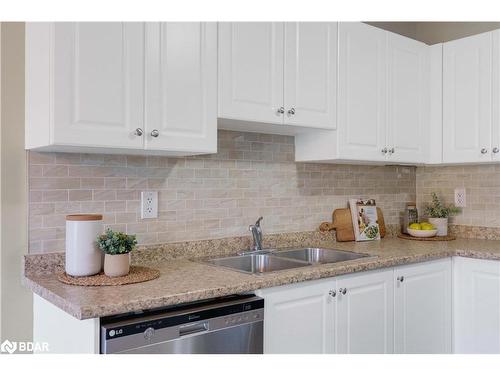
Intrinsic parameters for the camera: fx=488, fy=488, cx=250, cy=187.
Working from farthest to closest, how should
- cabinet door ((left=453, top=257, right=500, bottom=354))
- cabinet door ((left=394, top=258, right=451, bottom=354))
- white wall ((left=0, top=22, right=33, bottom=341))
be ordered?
1. cabinet door ((left=453, top=257, right=500, bottom=354))
2. cabinet door ((left=394, top=258, right=451, bottom=354))
3. white wall ((left=0, top=22, right=33, bottom=341))

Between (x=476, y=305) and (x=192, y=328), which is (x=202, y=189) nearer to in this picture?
(x=192, y=328)

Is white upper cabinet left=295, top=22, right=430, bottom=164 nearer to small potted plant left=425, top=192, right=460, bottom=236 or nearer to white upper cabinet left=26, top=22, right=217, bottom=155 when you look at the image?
small potted plant left=425, top=192, right=460, bottom=236

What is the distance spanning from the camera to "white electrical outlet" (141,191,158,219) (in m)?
2.23

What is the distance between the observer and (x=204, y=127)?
6.70 feet

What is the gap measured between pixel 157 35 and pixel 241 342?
1.22 meters

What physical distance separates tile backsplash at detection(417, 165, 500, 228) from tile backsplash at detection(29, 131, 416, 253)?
0.40m

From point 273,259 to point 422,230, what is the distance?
3.88 feet

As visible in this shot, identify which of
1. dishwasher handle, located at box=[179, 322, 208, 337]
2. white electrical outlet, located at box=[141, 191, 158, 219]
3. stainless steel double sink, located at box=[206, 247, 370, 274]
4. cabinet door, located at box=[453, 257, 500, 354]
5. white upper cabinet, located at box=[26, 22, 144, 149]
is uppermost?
white upper cabinet, located at box=[26, 22, 144, 149]

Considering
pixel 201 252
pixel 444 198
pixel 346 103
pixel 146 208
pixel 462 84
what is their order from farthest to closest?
pixel 444 198, pixel 462 84, pixel 346 103, pixel 201 252, pixel 146 208

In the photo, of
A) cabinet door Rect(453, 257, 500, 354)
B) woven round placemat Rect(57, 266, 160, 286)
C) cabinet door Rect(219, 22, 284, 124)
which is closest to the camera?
woven round placemat Rect(57, 266, 160, 286)

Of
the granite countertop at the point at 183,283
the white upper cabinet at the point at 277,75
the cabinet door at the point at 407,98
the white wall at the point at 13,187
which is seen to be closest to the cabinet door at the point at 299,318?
the granite countertop at the point at 183,283

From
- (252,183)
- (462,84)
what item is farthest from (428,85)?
(252,183)

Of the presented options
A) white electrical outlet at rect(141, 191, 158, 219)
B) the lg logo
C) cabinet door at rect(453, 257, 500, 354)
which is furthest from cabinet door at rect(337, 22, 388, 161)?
the lg logo
